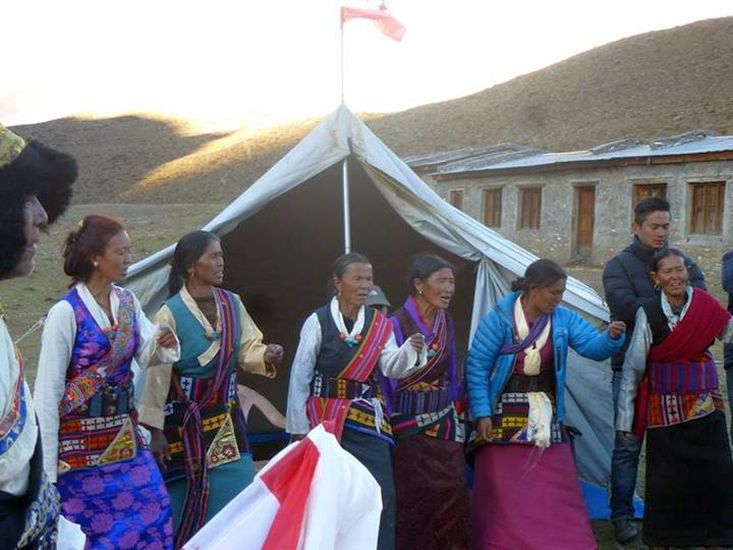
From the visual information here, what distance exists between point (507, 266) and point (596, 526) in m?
1.50

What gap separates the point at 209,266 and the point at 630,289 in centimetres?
210

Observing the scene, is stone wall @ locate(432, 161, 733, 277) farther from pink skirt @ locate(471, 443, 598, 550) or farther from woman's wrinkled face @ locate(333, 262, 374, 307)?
woman's wrinkled face @ locate(333, 262, 374, 307)

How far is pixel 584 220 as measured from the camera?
2038 centimetres

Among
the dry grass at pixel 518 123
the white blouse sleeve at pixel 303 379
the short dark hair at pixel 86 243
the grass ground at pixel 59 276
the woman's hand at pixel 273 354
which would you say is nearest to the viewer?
the short dark hair at pixel 86 243

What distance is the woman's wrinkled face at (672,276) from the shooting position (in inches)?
153

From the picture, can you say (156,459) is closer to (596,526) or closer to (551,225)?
(596,526)

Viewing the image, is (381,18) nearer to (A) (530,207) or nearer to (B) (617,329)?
(B) (617,329)

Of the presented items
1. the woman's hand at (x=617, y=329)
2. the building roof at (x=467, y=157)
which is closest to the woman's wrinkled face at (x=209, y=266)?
the woman's hand at (x=617, y=329)

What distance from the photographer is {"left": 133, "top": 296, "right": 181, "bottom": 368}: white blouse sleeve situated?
9.87 ft

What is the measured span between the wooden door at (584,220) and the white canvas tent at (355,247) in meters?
14.9

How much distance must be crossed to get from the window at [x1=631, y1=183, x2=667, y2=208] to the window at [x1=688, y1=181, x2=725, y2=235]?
0.63 meters

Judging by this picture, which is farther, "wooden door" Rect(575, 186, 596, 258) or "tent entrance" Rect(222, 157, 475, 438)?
"wooden door" Rect(575, 186, 596, 258)

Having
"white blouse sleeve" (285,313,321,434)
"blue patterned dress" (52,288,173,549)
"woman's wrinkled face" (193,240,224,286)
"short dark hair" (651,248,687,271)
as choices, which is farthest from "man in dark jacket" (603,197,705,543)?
"blue patterned dress" (52,288,173,549)

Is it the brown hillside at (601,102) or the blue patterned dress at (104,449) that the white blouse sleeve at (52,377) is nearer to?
the blue patterned dress at (104,449)
